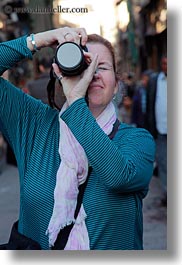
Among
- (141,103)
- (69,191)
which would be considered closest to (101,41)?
(69,191)

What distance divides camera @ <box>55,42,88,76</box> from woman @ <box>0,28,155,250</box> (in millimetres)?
16

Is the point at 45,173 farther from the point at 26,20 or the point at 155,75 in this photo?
the point at 155,75

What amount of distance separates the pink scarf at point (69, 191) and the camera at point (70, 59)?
0.10 m

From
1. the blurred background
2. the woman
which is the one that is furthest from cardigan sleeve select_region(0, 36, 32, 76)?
the blurred background

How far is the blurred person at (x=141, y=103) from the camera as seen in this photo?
3543 mm

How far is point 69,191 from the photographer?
3.68ft

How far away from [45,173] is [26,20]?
557mm

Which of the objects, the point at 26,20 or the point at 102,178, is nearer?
the point at 102,178

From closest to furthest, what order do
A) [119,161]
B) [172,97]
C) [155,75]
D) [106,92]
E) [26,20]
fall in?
[119,161] < [106,92] < [172,97] < [26,20] < [155,75]

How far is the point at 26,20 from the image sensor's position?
1.51 m

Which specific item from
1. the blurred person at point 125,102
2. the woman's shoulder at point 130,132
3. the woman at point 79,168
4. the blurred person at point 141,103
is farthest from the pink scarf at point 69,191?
the blurred person at point 141,103

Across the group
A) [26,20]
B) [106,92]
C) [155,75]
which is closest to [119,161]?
[106,92]

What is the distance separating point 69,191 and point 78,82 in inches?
9.3

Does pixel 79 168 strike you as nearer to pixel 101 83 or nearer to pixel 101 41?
pixel 101 83
